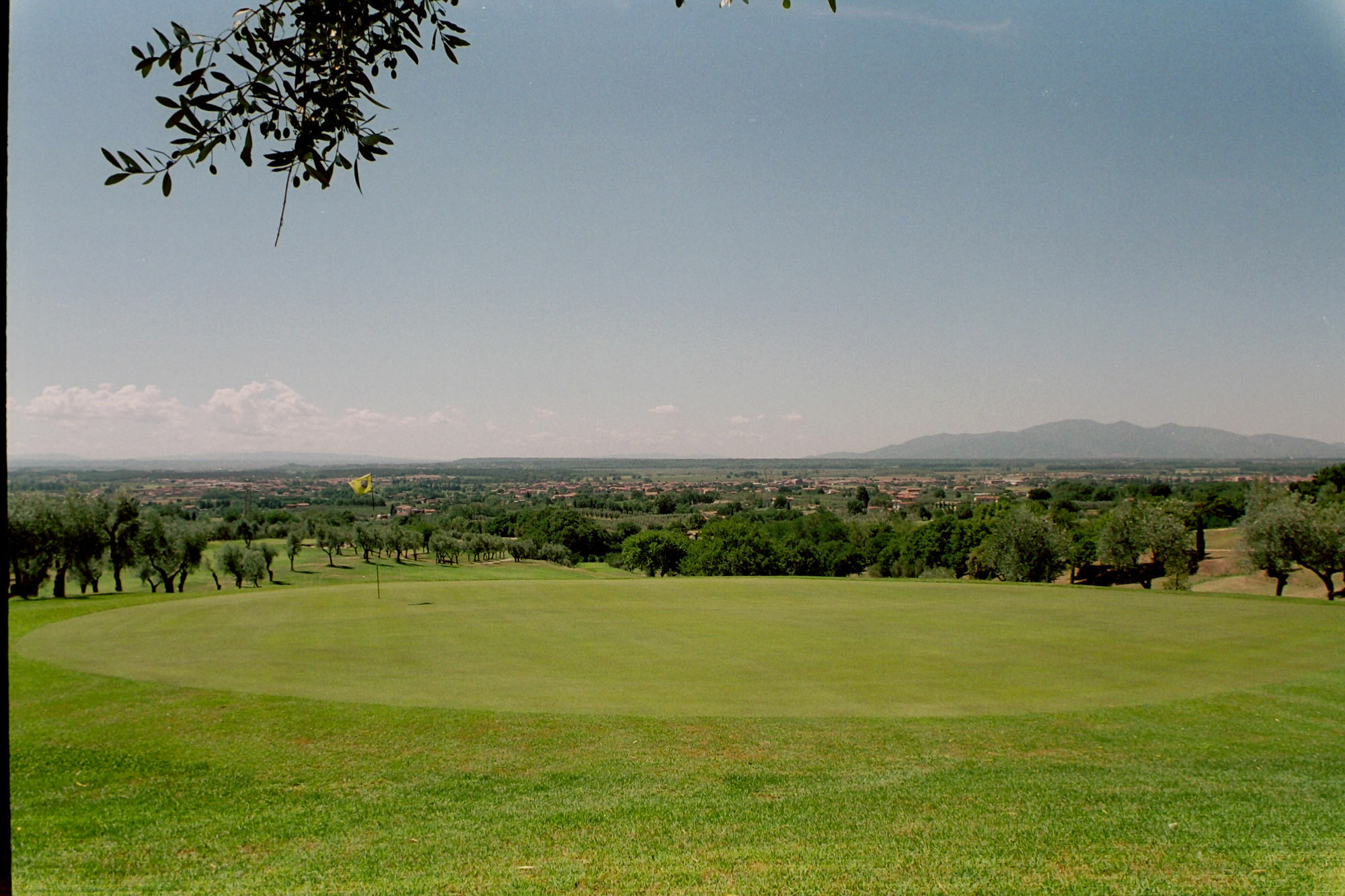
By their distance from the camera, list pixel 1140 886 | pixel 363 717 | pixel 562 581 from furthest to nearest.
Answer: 1. pixel 562 581
2. pixel 363 717
3. pixel 1140 886

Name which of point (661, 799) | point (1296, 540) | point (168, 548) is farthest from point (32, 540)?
point (1296, 540)

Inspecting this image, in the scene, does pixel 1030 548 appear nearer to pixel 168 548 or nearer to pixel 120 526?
pixel 168 548

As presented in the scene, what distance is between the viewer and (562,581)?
3150 centimetres

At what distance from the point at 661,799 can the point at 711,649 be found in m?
9.86

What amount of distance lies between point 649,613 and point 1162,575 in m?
45.4

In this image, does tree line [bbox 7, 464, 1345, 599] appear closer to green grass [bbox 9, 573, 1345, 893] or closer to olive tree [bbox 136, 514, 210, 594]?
olive tree [bbox 136, 514, 210, 594]

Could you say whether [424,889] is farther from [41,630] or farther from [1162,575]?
Result: [1162,575]

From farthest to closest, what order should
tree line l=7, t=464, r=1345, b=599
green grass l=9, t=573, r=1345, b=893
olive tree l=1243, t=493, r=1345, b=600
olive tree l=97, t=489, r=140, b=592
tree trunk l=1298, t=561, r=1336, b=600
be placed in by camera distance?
olive tree l=97, t=489, r=140, b=592 < tree line l=7, t=464, r=1345, b=599 < olive tree l=1243, t=493, r=1345, b=600 < tree trunk l=1298, t=561, r=1336, b=600 < green grass l=9, t=573, r=1345, b=893

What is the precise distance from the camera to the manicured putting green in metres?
12.6

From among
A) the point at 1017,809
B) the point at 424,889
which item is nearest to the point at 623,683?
the point at 1017,809

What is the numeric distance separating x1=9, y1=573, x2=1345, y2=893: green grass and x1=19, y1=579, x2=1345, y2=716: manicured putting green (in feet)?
3.38

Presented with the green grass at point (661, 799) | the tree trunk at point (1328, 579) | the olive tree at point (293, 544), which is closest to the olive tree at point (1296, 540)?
the tree trunk at point (1328, 579)

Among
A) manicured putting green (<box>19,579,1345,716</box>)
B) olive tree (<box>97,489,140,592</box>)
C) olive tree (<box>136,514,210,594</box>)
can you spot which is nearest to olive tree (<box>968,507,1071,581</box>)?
manicured putting green (<box>19,579,1345,716</box>)

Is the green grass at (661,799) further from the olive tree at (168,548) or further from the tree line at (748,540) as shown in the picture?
the olive tree at (168,548)
